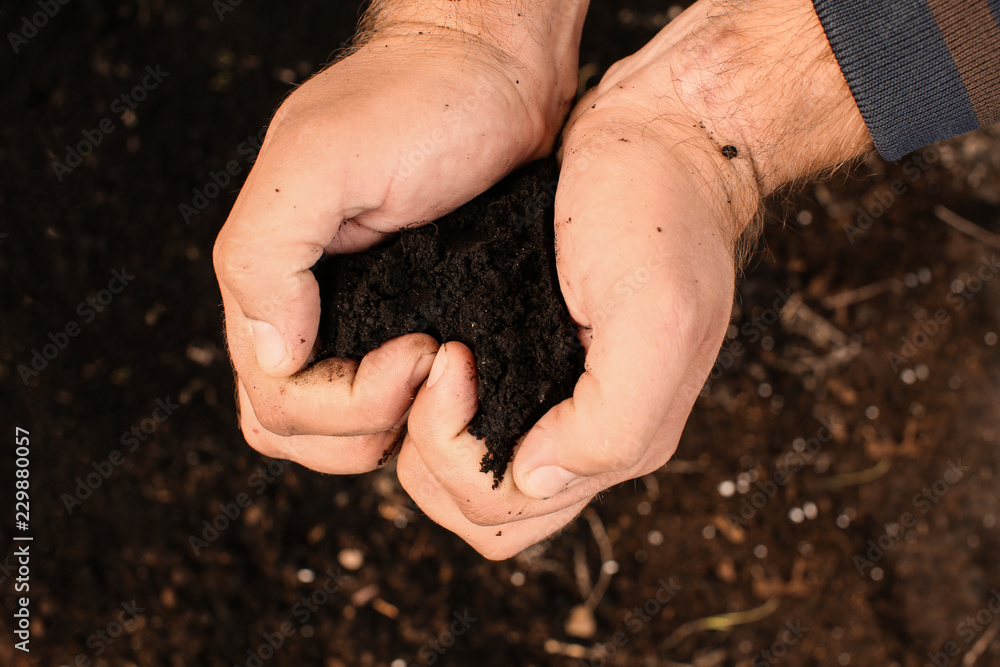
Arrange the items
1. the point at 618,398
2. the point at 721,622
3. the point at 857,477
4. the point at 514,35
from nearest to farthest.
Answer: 1. the point at 618,398
2. the point at 514,35
3. the point at 721,622
4. the point at 857,477

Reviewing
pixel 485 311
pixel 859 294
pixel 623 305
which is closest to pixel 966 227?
pixel 859 294

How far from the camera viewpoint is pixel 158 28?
2494 millimetres

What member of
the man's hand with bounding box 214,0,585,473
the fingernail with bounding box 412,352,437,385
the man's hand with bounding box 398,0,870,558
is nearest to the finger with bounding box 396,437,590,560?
the man's hand with bounding box 398,0,870,558

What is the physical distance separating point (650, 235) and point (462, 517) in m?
0.98

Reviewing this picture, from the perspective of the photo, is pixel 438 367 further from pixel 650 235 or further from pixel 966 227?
pixel 966 227

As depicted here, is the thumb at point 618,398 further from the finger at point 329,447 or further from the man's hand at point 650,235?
the finger at point 329,447

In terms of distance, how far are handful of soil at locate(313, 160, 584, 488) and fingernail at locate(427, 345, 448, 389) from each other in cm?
7

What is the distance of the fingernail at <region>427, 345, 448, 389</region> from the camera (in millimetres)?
1431

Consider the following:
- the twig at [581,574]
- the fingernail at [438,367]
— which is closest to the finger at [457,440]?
the fingernail at [438,367]

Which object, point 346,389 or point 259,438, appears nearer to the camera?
point 346,389

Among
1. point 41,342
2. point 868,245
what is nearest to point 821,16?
point 868,245

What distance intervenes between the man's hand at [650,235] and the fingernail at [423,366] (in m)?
0.05

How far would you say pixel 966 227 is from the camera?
3047 millimetres

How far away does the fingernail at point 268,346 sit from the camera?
1413 mm
